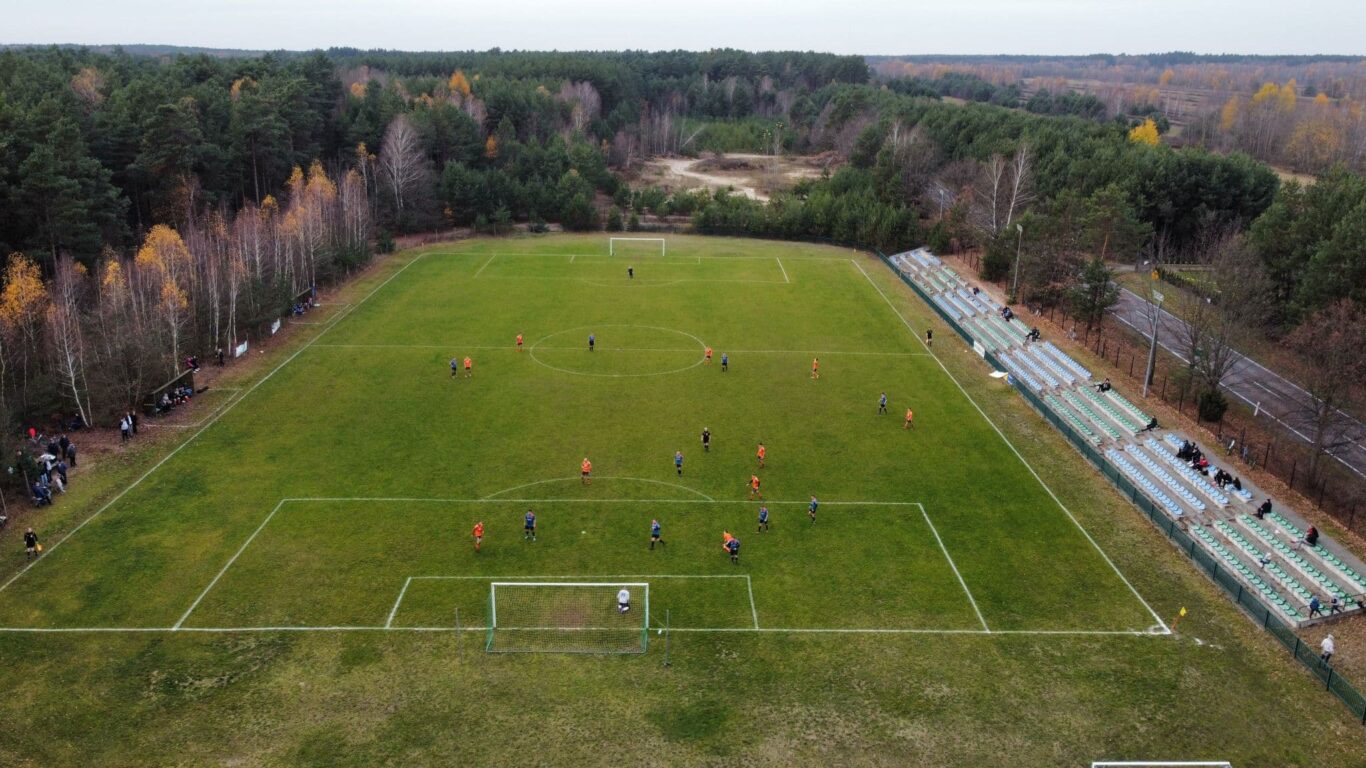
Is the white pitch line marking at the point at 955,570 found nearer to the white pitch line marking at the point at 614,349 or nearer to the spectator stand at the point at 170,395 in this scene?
the white pitch line marking at the point at 614,349

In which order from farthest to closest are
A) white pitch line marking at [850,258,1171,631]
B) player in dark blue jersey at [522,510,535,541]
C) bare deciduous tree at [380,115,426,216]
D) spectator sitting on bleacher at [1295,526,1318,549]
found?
1. bare deciduous tree at [380,115,426,216]
2. player in dark blue jersey at [522,510,535,541]
3. spectator sitting on bleacher at [1295,526,1318,549]
4. white pitch line marking at [850,258,1171,631]

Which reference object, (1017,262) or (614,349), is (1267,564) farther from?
(1017,262)

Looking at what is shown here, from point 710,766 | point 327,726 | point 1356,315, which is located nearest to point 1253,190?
point 1356,315

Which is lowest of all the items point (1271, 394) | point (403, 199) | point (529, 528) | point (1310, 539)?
point (529, 528)

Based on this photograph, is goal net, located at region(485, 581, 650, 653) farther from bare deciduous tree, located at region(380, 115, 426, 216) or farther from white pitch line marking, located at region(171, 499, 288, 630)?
bare deciduous tree, located at region(380, 115, 426, 216)

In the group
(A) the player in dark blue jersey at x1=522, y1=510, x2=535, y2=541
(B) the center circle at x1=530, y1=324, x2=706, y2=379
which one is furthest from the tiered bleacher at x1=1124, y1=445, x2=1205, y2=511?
(A) the player in dark blue jersey at x1=522, y1=510, x2=535, y2=541

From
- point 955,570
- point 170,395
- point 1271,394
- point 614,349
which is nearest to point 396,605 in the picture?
point 955,570

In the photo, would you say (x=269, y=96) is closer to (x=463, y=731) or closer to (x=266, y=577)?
(x=266, y=577)
